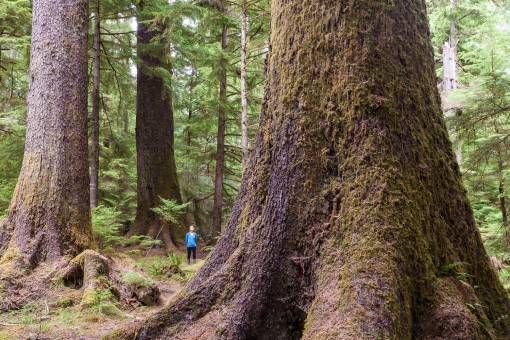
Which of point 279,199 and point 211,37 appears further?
point 211,37

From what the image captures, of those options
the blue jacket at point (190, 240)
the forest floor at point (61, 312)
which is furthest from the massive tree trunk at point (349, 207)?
the blue jacket at point (190, 240)

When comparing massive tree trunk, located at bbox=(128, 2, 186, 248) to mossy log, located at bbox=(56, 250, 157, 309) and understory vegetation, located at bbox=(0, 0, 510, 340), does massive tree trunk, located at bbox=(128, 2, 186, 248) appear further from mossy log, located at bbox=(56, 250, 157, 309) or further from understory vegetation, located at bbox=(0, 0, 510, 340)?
mossy log, located at bbox=(56, 250, 157, 309)

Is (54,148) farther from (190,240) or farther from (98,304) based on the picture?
(190,240)

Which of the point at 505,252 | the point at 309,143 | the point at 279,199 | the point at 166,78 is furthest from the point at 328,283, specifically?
the point at 166,78

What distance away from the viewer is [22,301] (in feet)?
16.8

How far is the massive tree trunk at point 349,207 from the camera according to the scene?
242 cm

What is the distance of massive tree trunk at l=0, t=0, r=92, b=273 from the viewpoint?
5.97 m

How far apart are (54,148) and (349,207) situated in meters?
5.26

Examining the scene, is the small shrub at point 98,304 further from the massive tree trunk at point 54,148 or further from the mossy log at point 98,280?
the massive tree trunk at point 54,148

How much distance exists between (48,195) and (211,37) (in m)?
9.99

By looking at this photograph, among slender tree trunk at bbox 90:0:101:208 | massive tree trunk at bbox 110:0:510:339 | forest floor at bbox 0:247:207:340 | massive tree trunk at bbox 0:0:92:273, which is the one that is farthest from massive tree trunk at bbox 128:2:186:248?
massive tree trunk at bbox 110:0:510:339

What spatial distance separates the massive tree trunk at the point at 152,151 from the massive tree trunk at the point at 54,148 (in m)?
5.72

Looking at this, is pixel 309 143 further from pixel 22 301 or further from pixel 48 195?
pixel 48 195

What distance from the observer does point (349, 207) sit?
2.58 meters
